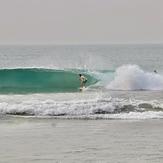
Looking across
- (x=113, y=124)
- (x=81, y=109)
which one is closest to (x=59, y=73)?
(x=81, y=109)

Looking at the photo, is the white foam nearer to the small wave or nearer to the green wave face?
the green wave face

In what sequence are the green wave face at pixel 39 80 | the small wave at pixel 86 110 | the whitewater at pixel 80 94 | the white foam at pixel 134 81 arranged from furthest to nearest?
1. the green wave face at pixel 39 80
2. the white foam at pixel 134 81
3. the whitewater at pixel 80 94
4. the small wave at pixel 86 110

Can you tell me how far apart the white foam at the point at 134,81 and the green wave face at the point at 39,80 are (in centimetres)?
208

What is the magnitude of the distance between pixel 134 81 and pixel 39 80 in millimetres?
6305

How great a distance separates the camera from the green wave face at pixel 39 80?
29.1 metres

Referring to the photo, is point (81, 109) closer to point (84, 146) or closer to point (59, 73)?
point (84, 146)

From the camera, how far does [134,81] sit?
96.0 feet

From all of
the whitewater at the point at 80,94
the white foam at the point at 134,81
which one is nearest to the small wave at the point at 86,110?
the whitewater at the point at 80,94

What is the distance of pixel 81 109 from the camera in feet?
57.5

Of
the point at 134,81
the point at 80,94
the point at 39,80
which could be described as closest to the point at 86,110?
the point at 80,94

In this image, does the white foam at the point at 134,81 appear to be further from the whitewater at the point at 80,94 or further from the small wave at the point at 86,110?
the small wave at the point at 86,110

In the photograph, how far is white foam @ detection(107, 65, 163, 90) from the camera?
2872 cm

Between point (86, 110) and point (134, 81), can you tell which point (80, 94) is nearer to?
point (134, 81)

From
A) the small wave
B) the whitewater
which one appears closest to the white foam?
the whitewater
